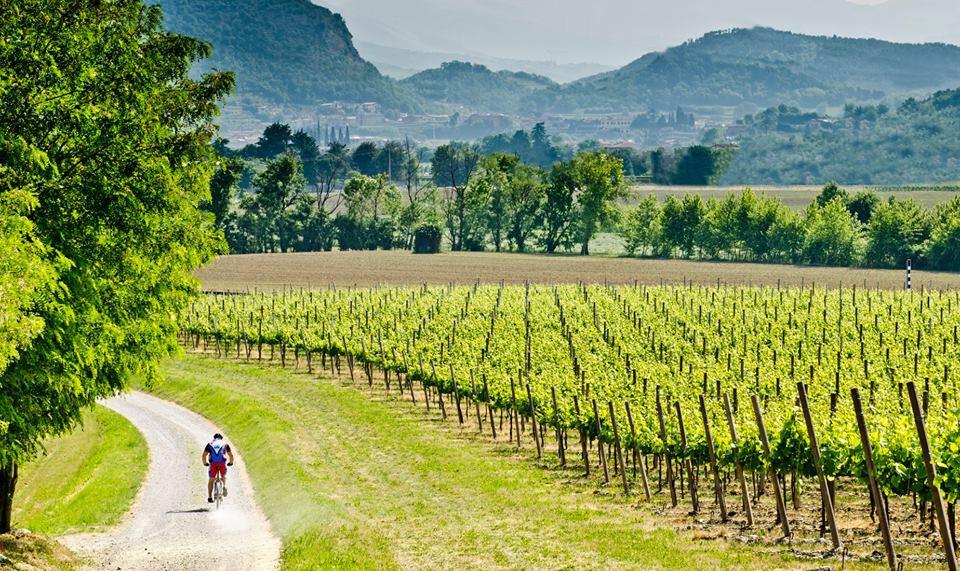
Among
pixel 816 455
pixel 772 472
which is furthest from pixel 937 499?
pixel 772 472

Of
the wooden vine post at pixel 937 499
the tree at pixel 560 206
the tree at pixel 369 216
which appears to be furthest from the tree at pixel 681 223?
the wooden vine post at pixel 937 499

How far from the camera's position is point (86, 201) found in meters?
28.4

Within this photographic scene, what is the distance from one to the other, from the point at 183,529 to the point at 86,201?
8.73 m

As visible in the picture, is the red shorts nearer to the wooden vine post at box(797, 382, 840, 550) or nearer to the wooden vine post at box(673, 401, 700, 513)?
the wooden vine post at box(673, 401, 700, 513)

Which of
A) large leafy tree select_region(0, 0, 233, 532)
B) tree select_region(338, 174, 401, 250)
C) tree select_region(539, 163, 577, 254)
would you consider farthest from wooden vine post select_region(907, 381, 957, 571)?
tree select_region(338, 174, 401, 250)

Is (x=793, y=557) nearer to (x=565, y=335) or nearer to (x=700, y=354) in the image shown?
(x=700, y=354)

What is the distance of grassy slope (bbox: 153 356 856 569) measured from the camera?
83.8 feet

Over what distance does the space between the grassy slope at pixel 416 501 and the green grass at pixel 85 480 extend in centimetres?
402

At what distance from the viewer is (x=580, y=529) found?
27.7m

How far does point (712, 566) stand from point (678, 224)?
403 feet

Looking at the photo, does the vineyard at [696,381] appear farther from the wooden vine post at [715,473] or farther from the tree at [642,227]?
the tree at [642,227]

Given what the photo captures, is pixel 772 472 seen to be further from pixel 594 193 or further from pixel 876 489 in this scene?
pixel 594 193

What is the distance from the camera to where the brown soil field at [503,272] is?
107812 mm

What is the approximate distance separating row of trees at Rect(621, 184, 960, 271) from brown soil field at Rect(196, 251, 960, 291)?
570 centimetres
